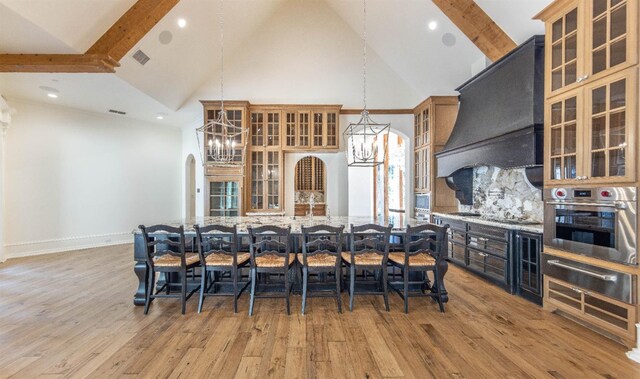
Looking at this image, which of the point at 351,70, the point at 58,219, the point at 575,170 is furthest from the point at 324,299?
the point at 58,219

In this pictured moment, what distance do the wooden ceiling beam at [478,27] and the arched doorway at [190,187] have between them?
21.5 feet

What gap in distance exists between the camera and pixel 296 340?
7.99ft

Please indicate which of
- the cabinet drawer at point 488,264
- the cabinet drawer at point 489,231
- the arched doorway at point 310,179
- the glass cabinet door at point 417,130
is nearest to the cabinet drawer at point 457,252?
the cabinet drawer at point 488,264

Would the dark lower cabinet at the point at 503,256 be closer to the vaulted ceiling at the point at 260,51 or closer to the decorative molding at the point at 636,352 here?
the decorative molding at the point at 636,352

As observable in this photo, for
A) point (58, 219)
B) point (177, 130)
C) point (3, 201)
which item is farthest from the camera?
point (177, 130)

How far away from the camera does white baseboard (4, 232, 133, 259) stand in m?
5.36

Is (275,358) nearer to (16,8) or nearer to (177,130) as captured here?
(16,8)

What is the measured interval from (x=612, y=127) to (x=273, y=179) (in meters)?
5.22

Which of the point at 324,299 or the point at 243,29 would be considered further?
the point at 243,29

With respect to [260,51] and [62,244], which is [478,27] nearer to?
[260,51]

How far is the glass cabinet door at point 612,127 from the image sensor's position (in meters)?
2.24

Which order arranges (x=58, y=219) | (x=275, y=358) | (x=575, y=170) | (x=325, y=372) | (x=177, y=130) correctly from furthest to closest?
(x=177, y=130), (x=58, y=219), (x=575, y=170), (x=275, y=358), (x=325, y=372)

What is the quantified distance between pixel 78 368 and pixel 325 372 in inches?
69.4

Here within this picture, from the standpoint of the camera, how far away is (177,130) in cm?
751
